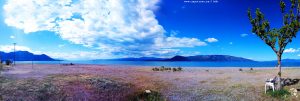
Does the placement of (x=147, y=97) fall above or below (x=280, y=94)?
below

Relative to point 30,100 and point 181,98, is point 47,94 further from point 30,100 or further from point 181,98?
point 181,98

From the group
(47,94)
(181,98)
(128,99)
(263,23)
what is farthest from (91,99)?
(263,23)

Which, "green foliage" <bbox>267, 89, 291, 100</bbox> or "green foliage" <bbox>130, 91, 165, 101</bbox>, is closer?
"green foliage" <bbox>130, 91, 165, 101</bbox>

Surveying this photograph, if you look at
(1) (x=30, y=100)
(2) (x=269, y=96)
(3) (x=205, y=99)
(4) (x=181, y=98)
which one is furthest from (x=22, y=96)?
(2) (x=269, y=96)

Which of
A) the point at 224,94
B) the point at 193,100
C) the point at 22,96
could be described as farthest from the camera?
the point at 224,94

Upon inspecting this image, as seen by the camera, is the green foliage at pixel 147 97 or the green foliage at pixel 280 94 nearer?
the green foliage at pixel 147 97

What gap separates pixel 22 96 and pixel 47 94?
210 cm

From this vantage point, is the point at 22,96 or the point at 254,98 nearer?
the point at 22,96

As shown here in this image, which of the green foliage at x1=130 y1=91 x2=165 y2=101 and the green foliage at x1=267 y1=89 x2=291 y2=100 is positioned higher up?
the green foliage at x1=267 y1=89 x2=291 y2=100

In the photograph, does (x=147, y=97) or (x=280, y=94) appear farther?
(x=280, y=94)

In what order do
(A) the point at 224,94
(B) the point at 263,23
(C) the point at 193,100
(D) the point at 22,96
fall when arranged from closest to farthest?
1. (D) the point at 22,96
2. (C) the point at 193,100
3. (A) the point at 224,94
4. (B) the point at 263,23

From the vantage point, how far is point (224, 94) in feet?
103

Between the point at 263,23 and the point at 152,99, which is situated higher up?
the point at 263,23

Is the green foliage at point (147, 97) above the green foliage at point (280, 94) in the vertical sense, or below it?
below
